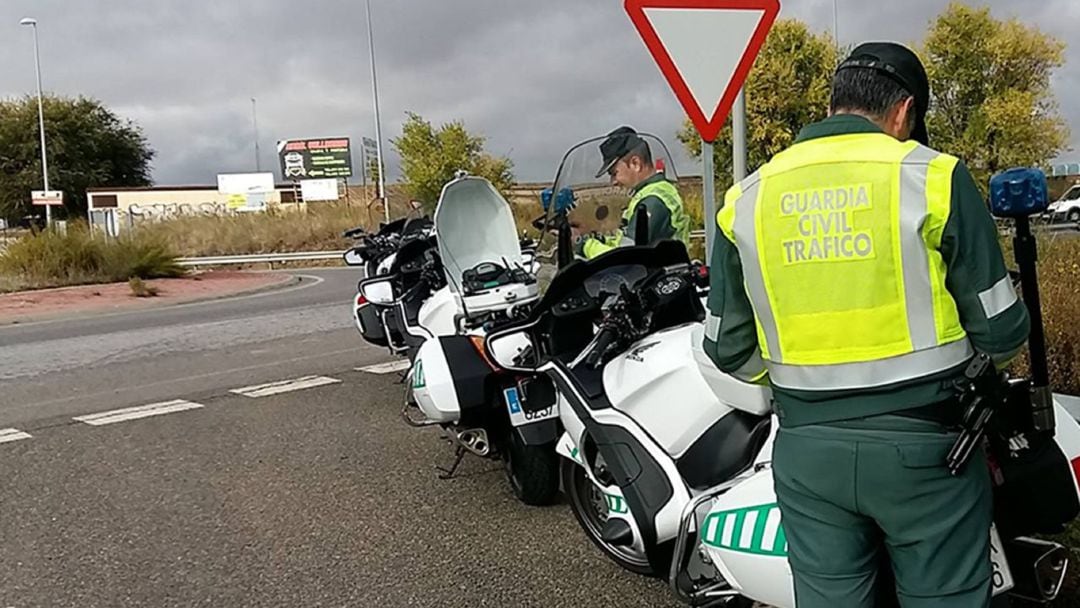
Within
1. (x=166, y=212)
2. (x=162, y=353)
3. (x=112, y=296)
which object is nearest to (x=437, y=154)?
(x=166, y=212)

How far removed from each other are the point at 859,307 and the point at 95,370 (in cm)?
925

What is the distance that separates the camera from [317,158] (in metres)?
62.2

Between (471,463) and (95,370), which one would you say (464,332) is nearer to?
(471,463)

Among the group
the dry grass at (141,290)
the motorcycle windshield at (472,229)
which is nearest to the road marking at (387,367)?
the motorcycle windshield at (472,229)

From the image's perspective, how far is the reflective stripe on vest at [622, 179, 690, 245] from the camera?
14.0 feet

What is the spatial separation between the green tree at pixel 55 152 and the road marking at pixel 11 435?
51.9 m

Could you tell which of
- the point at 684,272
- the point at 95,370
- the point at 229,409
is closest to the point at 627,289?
the point at 684,272

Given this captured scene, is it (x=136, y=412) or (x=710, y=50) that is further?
(x=136, y=412)

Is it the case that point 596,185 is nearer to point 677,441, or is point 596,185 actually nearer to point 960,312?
point 677,441

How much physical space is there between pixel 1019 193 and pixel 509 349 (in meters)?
2.69

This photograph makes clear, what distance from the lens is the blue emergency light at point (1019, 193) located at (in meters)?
2.22

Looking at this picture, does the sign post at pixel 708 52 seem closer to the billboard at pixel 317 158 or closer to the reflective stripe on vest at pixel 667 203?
the reflective stripe on vest at pixel 667 203

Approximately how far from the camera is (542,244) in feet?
14.8

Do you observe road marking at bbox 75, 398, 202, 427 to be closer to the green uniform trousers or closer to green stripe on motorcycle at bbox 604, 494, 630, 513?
green stripe on motorcycle at bbox 604, 494, 630, 513
